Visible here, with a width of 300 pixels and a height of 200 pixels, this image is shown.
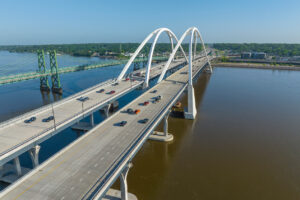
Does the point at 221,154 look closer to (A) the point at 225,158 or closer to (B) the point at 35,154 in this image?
(A) the point at 225,158

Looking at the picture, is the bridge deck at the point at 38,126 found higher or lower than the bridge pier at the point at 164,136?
higher

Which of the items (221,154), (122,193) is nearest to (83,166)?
(122,193)

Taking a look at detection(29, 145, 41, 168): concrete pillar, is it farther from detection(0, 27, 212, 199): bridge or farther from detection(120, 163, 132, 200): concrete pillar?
detection(120, 163, 132, 200): concrete pillar

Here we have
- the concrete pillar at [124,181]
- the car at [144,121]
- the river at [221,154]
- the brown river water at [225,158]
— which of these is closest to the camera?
the concrete pillar at [124,181]

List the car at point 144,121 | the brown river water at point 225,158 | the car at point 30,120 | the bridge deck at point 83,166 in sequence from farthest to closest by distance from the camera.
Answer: the car at point 144,121 → the car at point 30,120 → the brown river water at point 225,158 → the bridge deck at point 83,166

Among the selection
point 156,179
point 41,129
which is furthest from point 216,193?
point 41,129

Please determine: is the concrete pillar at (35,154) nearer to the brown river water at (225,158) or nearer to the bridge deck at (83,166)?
the bridge deck at (83,166)

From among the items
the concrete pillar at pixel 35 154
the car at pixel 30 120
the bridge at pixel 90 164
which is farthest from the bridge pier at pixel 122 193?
the car at pixel 30 120

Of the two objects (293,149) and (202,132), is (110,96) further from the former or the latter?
(293,149)
